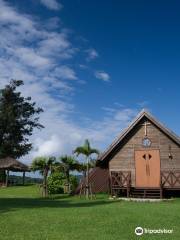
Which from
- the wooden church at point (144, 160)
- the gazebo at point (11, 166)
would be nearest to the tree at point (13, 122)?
the gazebo at point (11, 166)

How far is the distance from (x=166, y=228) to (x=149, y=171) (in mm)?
16064

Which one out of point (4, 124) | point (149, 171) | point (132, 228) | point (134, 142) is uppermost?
point (4, 124)

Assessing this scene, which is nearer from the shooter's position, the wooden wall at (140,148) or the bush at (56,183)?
the wooden wall at (140,148)

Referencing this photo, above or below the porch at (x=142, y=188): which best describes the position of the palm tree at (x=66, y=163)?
above

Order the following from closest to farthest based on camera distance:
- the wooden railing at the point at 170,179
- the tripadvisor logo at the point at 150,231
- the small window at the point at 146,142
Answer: the tripadvisor logo at the point at 150,231, the wooden railing at the point at 170,179, the small window at the point at 146,142

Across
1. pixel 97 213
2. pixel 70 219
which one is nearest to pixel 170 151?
pixel 97 213

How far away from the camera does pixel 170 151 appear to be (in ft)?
92.3

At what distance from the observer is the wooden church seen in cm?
2795

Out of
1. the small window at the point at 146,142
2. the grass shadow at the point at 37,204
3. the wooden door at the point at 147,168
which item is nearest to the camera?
the grass shadow at the point at 37,204

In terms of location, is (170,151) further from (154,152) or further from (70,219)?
(70,219)

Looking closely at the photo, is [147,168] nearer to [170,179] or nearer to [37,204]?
[170,179]

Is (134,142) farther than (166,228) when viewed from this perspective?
Yes

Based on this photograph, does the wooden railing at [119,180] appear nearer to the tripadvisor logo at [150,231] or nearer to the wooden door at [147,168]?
the wooden door at [147,168]

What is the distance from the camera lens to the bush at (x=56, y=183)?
3397cm
